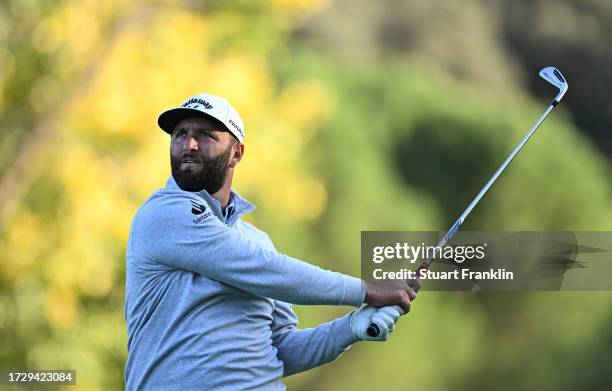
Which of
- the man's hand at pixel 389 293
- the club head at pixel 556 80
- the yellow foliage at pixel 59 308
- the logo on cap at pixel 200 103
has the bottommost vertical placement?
the man's hand at pixel 389 293

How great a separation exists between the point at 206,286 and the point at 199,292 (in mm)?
31

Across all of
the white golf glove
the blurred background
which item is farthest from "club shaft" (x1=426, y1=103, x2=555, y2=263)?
the blurred background

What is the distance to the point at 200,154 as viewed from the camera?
13.2 feet

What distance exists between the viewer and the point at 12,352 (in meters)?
10.7

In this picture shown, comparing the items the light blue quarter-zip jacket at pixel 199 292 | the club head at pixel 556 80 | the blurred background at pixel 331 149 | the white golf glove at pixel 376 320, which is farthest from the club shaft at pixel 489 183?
the blurred background at pixel 331 149

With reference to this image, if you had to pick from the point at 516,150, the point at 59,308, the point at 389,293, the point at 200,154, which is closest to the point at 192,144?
the point at 200,154

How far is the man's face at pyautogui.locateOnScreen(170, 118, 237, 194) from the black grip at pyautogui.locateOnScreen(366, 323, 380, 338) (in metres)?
0.66

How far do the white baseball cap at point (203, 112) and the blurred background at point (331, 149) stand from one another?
21.3 feet

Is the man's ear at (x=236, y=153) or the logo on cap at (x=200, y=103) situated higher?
the logo on cap at (x=200, y=103)

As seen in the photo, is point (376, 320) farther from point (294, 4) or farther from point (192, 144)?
point (294, 4)

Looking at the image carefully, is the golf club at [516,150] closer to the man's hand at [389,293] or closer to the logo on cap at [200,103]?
the man's hand at [389,293]

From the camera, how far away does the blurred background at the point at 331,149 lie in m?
10.6

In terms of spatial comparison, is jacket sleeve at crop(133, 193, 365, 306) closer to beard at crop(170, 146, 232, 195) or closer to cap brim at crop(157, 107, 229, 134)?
beard at crop(170, 146, 232, 195)

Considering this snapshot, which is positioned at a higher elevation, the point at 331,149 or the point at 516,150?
the point at 331,149
